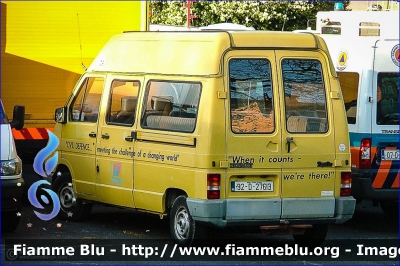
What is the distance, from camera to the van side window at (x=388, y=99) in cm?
1309

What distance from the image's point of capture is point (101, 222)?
13.4 m

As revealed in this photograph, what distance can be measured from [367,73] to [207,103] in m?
3.05

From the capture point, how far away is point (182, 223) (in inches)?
443

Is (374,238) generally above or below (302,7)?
below

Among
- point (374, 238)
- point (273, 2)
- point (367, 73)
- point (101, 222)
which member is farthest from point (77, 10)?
point (273, 2)

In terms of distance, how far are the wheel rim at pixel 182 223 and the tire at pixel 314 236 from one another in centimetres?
151

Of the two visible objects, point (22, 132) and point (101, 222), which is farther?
point (22, 132)

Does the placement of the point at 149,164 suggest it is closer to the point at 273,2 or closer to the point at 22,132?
the point at 22,132

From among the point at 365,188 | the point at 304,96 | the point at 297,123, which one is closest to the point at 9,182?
the point at 297,123

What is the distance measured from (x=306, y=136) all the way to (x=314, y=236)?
1269mm

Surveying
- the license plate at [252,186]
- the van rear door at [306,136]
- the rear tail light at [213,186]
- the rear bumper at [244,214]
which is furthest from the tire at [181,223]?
the van rear door at [306,136]

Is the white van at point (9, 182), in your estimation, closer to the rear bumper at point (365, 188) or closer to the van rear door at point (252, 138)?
the van rear door at point (252, 138)

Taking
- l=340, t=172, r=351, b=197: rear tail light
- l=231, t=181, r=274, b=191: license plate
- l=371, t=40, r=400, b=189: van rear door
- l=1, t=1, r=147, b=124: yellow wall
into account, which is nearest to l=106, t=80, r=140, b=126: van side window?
l=231, t=181, r=274, b=191: license plate

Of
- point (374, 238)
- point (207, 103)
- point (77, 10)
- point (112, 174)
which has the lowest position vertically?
point (374, 238)
